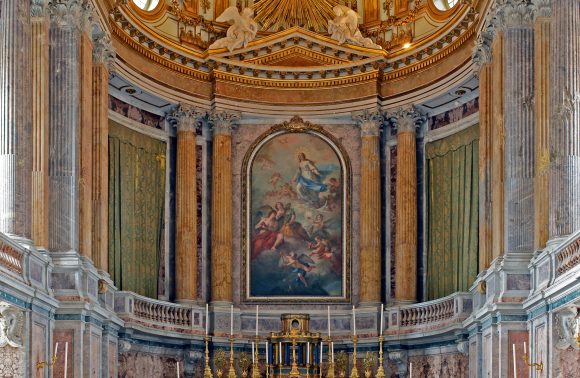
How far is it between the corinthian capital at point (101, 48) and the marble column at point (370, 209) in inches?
318

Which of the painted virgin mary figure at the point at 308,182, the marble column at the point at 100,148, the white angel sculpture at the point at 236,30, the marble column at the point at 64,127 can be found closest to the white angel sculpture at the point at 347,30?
the white angel sculpture at the point at 236,30

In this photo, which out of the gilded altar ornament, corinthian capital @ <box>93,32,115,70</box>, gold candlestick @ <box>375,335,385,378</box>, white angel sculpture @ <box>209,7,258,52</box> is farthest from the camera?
white angel sculpture @ <box>209,7,258,52</box>

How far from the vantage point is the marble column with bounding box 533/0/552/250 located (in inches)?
974

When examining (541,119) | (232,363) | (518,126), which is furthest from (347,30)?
(541,119)

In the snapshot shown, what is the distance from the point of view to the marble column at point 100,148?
28.2 metres

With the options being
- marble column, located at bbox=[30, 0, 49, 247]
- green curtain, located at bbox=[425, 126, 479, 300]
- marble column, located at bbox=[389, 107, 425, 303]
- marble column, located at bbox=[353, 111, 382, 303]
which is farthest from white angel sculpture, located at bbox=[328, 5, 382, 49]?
marble column, located at bbox=[30, 0, 49, 247]

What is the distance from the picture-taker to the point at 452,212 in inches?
1296

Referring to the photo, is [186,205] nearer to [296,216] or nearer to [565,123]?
[296,216]

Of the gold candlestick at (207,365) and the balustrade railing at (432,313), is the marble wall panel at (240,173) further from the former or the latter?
the gold candlestick at (207,365)

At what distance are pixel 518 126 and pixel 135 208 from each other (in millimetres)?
10949

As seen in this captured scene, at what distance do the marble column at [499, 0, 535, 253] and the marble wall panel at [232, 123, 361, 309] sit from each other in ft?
28.2

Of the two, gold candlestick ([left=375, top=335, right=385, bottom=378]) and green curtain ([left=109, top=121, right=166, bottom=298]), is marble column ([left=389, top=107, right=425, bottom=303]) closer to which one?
gold candlestick ([left=375, top=335, right=385, bottom=378])

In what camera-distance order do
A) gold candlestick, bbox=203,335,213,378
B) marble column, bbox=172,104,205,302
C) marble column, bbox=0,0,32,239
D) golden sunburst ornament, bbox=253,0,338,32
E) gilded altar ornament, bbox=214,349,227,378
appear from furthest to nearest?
golden sunburst ornament, bbox=253,0,338,32
marble column, bbox=172,104,205,302
gilded altar ornament, bbox=214,349,227,378
gold candlestick, bbox=203,335,213,378
marble column, bbox=0,0,32,239

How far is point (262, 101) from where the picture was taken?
3497 cm
